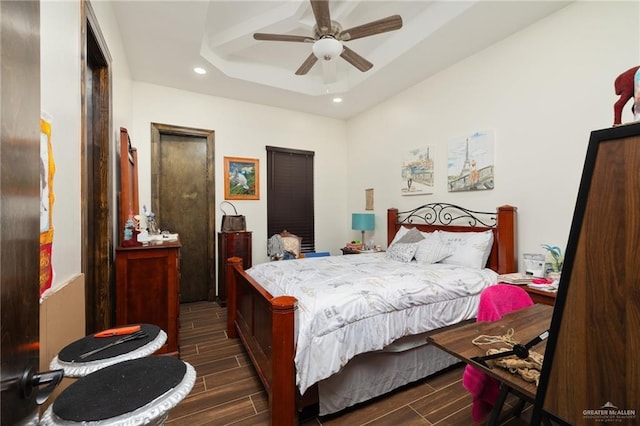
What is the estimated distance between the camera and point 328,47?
232cm

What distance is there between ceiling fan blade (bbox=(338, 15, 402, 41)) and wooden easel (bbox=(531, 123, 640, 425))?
6.70 feet

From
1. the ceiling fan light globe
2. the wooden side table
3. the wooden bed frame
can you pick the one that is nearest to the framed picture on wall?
the wooden bed frame

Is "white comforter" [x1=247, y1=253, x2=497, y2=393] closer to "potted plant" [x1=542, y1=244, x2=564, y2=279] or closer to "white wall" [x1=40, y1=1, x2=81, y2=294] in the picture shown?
"potted plant" [x1=542, y1=244, x2=564, y2=279]

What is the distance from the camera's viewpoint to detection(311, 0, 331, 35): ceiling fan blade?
2027 mm

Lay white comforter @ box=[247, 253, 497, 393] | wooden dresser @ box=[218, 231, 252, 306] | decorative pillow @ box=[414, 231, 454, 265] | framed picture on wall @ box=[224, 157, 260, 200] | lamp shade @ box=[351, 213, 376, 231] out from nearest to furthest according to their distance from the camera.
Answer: white comforter @ box=[247, 253, 497, 393], decorative pillow @ box=[414, 231, 454, 265], wooden dresser @ box=[218, 231, 252, 306], framed picture on wall @ box=[224, 157, 260, 200], lamp shade @ box=[351, 213, 376, 231]

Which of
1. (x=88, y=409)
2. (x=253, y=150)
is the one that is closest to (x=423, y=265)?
(x=88, y=409)

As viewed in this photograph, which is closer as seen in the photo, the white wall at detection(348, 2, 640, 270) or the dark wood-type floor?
the dark wood-type floor

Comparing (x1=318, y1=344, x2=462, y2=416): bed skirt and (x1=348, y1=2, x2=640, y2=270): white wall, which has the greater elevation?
(x1=348, y1=2, x2=640, y2=270): white wall

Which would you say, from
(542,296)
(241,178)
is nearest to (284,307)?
(542,296)

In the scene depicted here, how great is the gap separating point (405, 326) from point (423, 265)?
1.04 meters

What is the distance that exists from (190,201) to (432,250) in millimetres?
3459

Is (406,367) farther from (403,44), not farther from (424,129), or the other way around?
(403,44)

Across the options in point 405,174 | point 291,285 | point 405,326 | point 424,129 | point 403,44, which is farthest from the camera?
point 405,174

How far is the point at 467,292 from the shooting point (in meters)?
2.30
